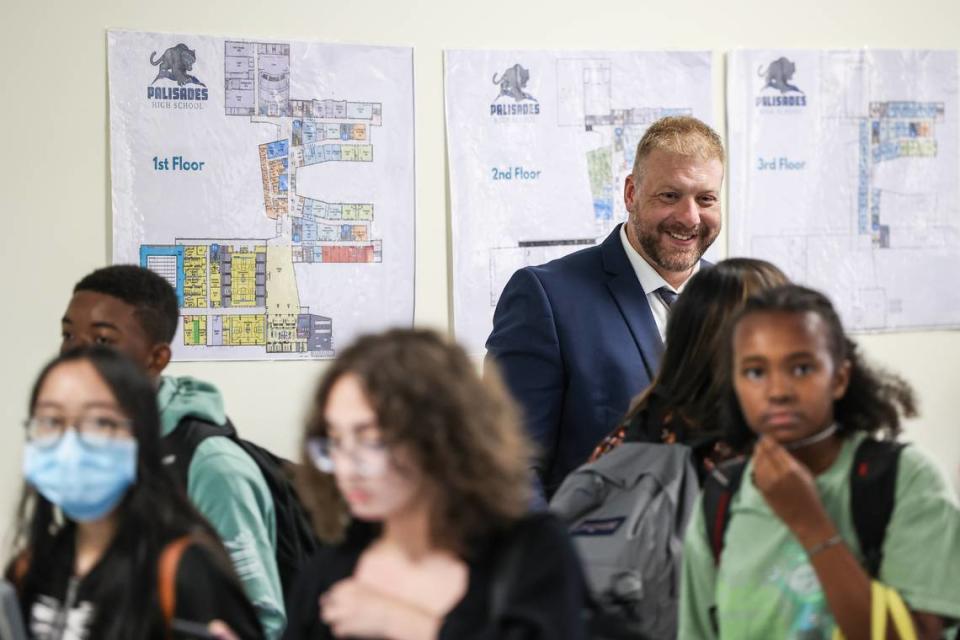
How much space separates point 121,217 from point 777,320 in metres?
2.10

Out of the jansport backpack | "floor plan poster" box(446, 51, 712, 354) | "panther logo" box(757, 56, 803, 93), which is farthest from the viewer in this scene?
"panther logo" box(757, 56, 803, 93)

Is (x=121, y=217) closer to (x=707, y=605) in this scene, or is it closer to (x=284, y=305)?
(x=284, y=305)

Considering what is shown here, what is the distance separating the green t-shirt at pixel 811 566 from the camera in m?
1.43

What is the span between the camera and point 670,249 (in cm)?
246

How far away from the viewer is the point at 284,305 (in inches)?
129

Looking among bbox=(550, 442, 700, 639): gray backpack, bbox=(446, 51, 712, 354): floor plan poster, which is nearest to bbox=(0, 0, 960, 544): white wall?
bbox=(446, 51, 712, 354): floor plan poster

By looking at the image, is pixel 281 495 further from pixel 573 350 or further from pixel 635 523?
pixel 573 350

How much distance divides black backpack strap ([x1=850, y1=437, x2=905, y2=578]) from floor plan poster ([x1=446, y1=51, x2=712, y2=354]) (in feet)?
6.47

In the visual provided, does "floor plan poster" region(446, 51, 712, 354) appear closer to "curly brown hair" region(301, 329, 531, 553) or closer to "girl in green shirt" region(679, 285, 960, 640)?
"girl in green shirt" region(679, 285, 960, 640)

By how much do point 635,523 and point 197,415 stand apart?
69 centimetres

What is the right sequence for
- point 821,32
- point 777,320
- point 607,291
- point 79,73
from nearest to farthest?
point 777,320
point 607,291
point 79,73
point 821,32

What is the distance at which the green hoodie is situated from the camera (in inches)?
68.6

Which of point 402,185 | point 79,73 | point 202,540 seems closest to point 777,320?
point 202,540

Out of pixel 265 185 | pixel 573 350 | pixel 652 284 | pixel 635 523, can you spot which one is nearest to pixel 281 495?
pixel 635 523
